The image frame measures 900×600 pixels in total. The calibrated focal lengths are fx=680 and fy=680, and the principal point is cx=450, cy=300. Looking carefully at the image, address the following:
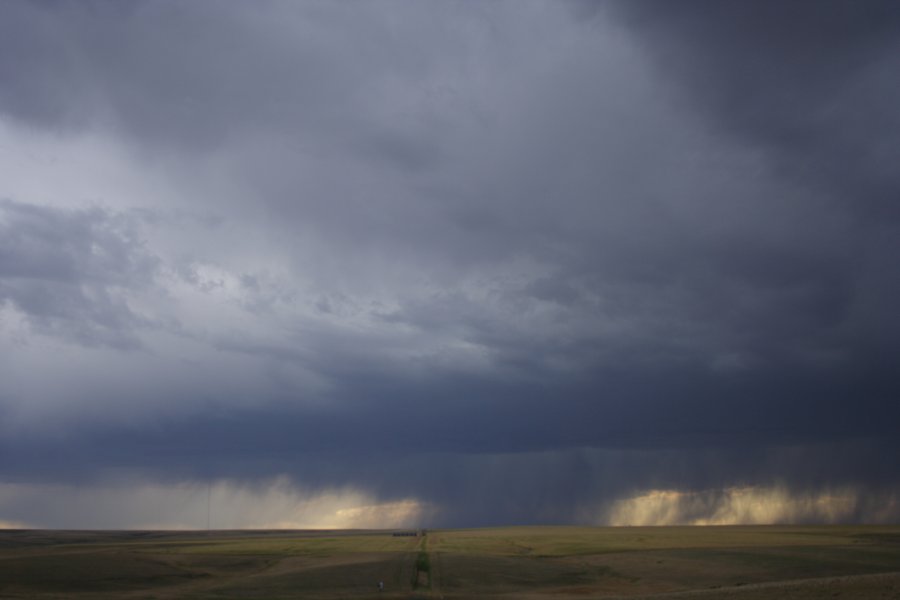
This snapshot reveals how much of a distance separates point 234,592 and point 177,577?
19211 millimetres

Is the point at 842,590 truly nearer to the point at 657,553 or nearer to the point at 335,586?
the point at 335,586

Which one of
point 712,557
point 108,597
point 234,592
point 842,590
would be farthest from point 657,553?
point 108,597

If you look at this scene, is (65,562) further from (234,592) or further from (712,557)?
(712,557)

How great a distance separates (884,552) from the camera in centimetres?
11800

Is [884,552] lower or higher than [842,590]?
lower

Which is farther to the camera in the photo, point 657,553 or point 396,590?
point 657,553

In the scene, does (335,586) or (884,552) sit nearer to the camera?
(335,586)

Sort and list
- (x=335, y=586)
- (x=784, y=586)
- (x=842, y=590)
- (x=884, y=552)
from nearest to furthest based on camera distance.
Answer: (x=842, y=590)
(x=784, y=586)
(x=335, y=586)
(x=884, y=552)

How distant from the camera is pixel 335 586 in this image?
274 ft

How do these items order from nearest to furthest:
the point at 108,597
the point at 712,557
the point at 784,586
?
the point at 784,586 < the point at 108,597 < the point at 712,557

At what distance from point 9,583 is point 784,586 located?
8562cm

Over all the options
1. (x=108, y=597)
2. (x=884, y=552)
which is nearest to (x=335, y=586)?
(x=108, y=597)

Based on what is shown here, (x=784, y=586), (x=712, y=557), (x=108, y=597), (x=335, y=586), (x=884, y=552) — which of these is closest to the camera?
(x=784, y=586)

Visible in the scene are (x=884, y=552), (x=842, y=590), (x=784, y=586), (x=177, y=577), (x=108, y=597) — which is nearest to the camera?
(x=842, y=590)
